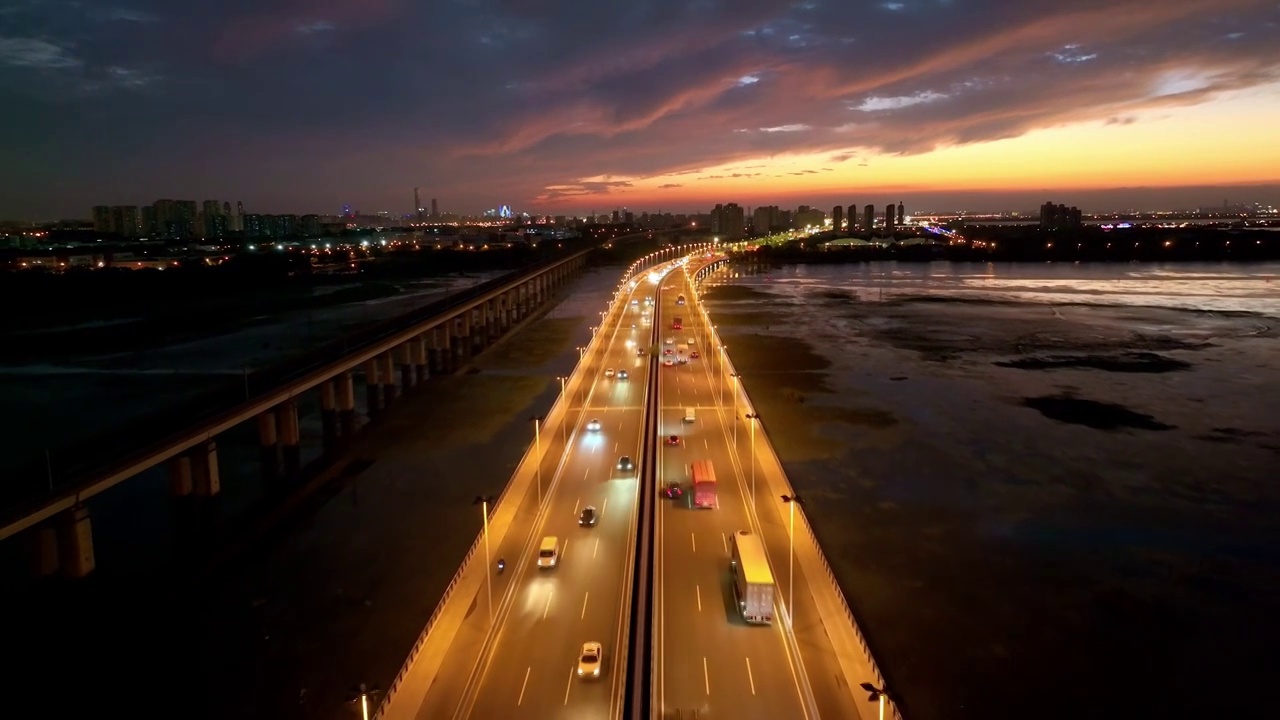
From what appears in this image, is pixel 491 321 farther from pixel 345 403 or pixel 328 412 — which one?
pixel 328 412

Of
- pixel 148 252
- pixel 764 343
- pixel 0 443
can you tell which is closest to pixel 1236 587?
pixel 764 343

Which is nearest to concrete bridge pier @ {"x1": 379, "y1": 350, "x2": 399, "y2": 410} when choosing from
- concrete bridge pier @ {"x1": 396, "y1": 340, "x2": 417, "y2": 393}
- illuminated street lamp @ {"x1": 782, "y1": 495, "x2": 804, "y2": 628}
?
concrete bridge pier @ {"x1": 396, "y1": 340, "x2": 417, "y2": 393}

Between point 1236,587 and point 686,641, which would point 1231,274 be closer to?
point 1236,587

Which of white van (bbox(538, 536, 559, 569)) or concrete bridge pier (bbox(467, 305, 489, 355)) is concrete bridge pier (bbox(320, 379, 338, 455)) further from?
concrete bridge pier (bbox(467, 305, 489, 355))

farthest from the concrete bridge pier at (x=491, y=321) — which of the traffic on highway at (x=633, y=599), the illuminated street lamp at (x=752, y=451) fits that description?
the traffic on highway at (x=633, y=599)

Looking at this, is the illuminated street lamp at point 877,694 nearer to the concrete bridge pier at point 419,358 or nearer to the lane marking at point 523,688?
the lane marking at point 523,688
